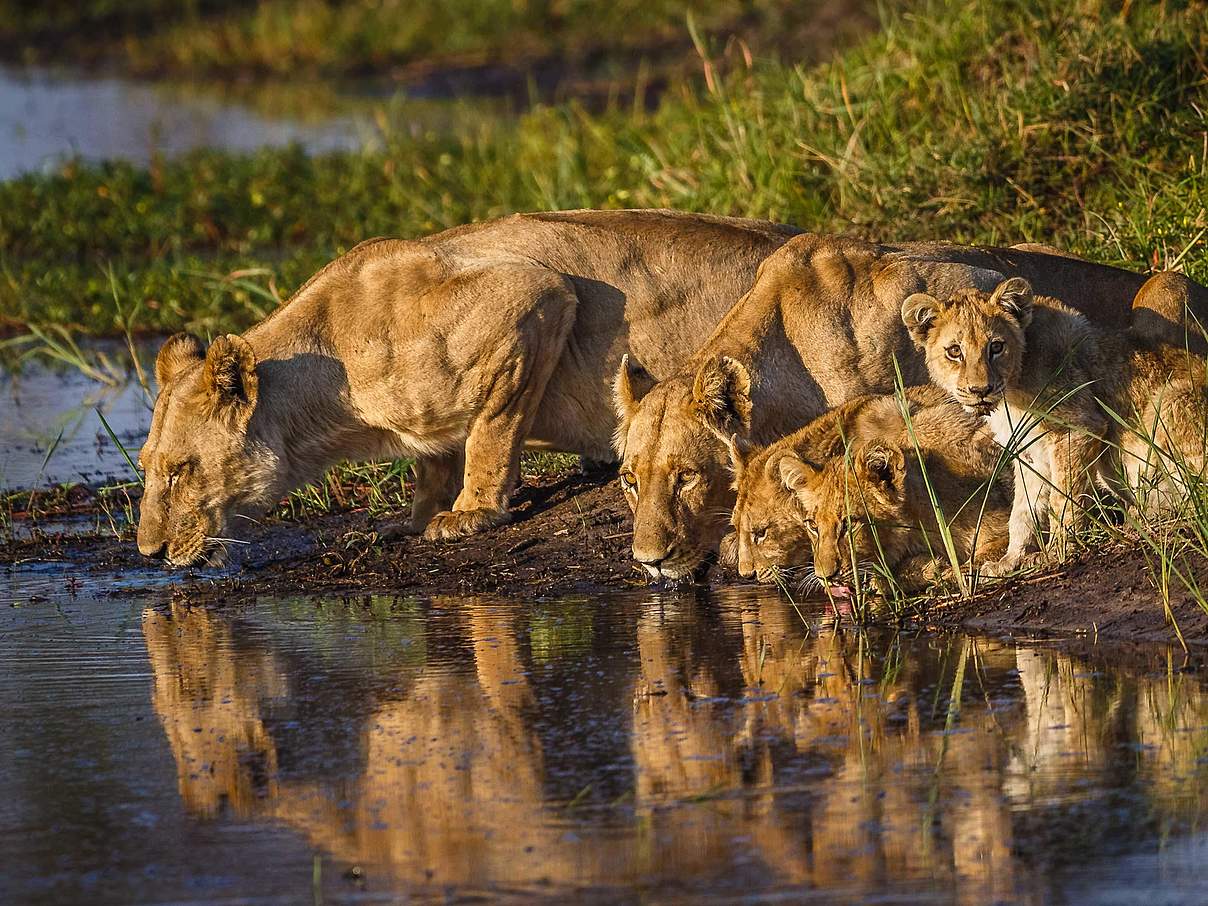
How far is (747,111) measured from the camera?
12.4 metres

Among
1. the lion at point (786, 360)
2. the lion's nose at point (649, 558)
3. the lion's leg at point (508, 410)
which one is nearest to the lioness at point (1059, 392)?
the lion at point (786, 360)

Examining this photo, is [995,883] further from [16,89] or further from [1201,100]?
[16,89]

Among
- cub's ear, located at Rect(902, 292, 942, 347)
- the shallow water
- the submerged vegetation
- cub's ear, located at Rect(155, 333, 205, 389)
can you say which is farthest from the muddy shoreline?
the submerged vegetation

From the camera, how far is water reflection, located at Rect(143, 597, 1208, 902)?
15.5 feet

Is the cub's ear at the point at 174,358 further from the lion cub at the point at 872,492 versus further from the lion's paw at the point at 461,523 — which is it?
the lion cub at the point at 872,492

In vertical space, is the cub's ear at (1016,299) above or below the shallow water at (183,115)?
below

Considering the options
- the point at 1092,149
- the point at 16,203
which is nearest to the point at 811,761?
the point at 1092,149

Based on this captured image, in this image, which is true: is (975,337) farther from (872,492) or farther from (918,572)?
(918,572)

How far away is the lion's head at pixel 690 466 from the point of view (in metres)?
7.77

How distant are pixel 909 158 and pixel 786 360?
3.22 m

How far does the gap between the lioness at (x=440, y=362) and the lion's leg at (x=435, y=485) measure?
0.09 metres

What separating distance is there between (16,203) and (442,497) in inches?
345

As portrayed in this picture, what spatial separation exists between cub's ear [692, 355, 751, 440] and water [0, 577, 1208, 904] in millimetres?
791

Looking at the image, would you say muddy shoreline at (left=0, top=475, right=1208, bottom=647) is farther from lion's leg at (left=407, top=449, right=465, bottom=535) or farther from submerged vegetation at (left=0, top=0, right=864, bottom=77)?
submerged vegetation at (left=0, top=0, right=864, bottom=77)
